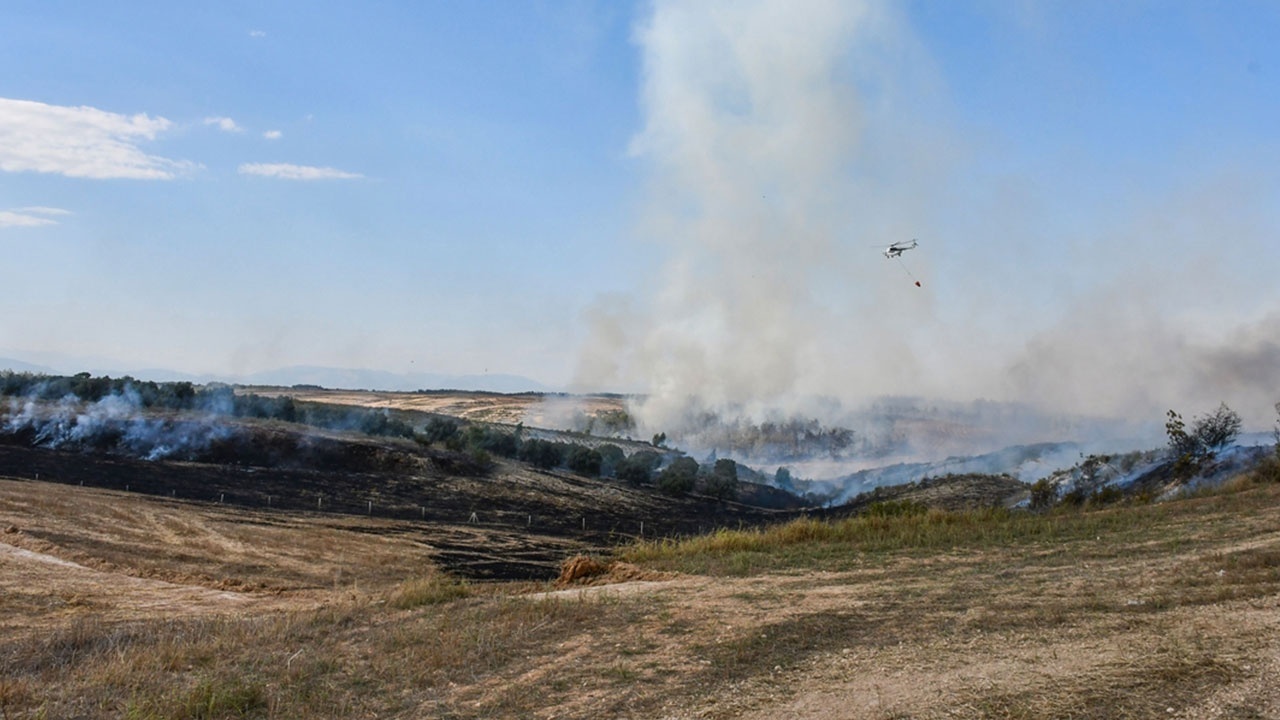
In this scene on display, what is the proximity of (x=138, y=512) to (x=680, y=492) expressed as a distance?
100 ft

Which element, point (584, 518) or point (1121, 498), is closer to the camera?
point (1121, 498)

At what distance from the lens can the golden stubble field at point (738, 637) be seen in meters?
7.93

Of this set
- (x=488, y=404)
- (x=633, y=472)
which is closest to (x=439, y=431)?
(x=633, y=472)

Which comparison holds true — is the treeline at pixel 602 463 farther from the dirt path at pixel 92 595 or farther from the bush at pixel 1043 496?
the dirt path at pixel 92 595

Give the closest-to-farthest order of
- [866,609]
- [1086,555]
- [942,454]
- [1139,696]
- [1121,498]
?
[1139,696] → [866,609] → [1086,555] → [1121,498] → [942,454]

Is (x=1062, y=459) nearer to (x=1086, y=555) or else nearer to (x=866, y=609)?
(x=1086, y=555)

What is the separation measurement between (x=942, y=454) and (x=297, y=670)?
212 ft

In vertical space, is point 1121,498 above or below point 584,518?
above

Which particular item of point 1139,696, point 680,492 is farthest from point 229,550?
A: point 680,492

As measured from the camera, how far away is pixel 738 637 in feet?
33.5

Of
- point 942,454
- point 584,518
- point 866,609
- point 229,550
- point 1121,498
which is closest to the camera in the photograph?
point 866,609

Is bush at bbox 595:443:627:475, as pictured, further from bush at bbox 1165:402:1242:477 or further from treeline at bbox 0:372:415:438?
bush at bbox 1165:402:1242:477

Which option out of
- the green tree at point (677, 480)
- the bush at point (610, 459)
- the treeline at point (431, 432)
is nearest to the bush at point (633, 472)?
the treeline at point (431, 432)

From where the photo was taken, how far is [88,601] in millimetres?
15969
